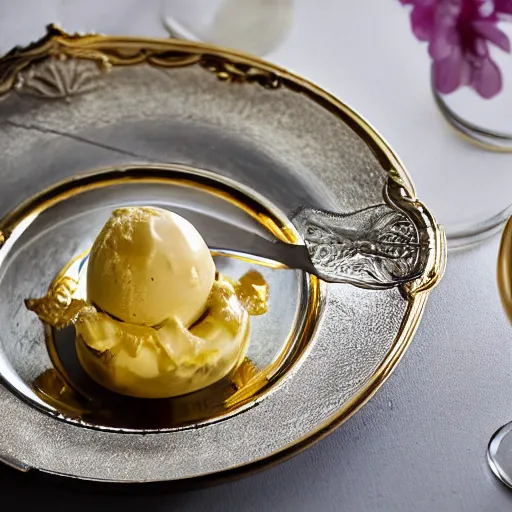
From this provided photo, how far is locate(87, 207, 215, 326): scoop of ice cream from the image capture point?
0.54m

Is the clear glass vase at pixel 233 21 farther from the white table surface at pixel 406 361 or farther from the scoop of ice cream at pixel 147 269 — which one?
the scoop of ice cream at pixel 147 269

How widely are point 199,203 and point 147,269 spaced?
5.6 inches

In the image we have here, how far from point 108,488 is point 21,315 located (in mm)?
185

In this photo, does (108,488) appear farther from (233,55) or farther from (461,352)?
(233,55)

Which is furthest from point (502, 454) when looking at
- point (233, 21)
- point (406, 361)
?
point (233, 21)

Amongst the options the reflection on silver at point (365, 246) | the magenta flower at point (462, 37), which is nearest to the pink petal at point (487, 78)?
the magenta flower at point (462, 37)

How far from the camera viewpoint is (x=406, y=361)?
0.61 meters

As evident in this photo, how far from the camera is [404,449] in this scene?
1.82ft

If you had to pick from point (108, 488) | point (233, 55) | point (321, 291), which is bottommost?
point (108, 488)

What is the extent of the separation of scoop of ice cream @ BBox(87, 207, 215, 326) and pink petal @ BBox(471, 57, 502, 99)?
0.25 metres

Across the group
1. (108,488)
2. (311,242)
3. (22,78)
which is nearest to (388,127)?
(311,242)

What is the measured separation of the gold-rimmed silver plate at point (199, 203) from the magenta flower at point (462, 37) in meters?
0.08

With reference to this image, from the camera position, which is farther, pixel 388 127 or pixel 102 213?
pixel 388 127

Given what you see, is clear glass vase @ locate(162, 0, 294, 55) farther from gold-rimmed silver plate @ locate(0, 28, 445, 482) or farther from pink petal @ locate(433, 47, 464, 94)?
pink petal @ locate(433, 47, 464, 94)
